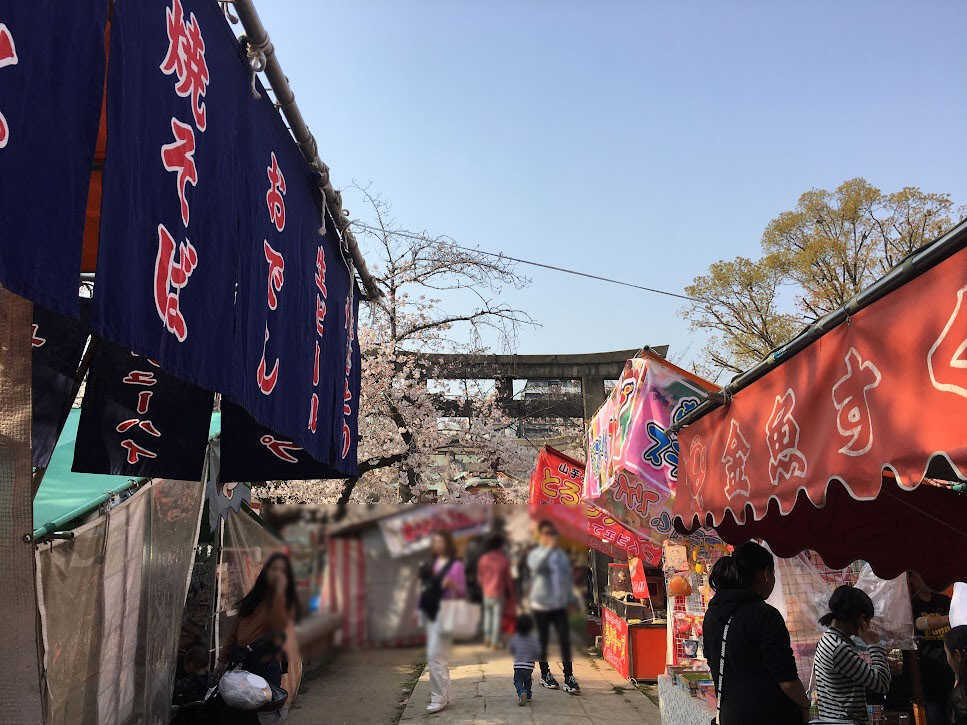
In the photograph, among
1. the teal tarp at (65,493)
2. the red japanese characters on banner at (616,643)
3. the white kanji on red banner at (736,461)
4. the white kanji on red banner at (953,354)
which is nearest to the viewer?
the white kanji on red banner at (953,354)

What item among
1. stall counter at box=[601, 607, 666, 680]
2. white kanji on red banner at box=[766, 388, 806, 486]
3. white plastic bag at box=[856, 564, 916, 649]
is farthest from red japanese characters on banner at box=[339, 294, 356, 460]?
stall counter at box=[601, 607, 666, 680]

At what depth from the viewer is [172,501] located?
6.25 meters

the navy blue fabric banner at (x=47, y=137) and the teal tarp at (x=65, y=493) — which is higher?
the navy blue fabric banner at (x=47, y=137)

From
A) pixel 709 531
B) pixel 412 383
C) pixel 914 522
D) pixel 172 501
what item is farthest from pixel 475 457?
pixel 914 522

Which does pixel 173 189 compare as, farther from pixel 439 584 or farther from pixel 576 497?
pixel 576 497

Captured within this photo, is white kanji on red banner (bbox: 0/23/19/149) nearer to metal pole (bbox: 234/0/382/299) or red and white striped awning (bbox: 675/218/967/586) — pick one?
metal pole (bbox: 234/0/382/299)

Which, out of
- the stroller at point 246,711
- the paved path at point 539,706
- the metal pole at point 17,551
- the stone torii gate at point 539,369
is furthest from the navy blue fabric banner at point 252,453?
the stone torii gate at point 539,369

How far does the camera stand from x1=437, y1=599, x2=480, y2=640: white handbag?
3.81 ft

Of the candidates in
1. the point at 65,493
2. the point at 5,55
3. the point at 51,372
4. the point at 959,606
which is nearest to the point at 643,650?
the point at 959,606

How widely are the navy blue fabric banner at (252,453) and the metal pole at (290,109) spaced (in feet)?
5.21

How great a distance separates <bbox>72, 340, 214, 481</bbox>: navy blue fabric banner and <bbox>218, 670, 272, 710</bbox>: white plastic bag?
1821 mm

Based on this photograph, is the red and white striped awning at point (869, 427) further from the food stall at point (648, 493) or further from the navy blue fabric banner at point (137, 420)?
the navy blue fabric banner at point (137, 420)

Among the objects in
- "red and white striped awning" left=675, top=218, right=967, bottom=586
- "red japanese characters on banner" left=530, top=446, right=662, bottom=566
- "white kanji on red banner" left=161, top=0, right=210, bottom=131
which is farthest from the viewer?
"red japanese characters on banner" left=530, top=446, right=662, bottom=566

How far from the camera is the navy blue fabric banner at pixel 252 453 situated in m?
5.35
